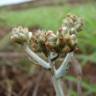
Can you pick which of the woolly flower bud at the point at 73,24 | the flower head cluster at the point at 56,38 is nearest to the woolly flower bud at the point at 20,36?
the flower head cluster at the point at 56,38

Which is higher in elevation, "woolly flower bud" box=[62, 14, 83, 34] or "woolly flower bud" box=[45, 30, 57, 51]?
"woolly flower bud" box=[62, 14, 83, 34]

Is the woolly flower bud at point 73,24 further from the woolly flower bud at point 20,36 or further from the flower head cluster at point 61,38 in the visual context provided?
the woolly flower bud at point 20,36

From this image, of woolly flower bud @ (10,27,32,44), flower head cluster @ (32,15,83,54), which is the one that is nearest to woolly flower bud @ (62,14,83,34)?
flower head cluster @ (32,15,83,54)

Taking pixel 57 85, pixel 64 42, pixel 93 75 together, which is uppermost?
pixel 64 42

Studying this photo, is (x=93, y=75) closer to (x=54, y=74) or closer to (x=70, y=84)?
(x=70, y=84)

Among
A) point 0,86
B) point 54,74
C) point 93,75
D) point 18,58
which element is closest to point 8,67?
point 18,58

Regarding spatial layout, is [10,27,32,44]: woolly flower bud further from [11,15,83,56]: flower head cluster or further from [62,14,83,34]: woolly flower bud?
[62,14,83,34]: woolly flower bud

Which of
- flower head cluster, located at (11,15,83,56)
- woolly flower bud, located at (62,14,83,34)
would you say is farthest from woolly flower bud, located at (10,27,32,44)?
woolly flower bud, located at (62,14,83,34)

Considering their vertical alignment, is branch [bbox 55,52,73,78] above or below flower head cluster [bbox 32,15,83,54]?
below

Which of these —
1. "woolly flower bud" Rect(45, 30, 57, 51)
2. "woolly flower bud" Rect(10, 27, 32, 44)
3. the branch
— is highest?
"woolly flower bud" Rect(10, 27, 32, 44)
